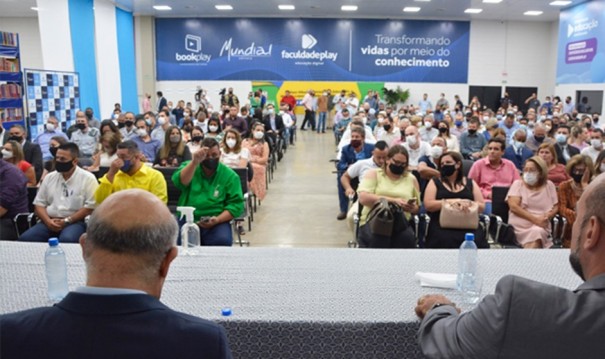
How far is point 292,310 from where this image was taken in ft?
6.55

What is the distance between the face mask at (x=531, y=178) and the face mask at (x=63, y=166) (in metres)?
3.87

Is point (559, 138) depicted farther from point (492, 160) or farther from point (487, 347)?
point (487, 347)

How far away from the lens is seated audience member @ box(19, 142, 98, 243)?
434cm

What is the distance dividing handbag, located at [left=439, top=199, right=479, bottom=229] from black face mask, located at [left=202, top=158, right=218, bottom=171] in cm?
189

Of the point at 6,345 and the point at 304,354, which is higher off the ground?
the point at 6,345

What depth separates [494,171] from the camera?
550cm

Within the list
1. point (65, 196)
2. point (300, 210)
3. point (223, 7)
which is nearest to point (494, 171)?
point (300, 210)

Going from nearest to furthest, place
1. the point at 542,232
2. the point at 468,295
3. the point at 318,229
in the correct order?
the point at 468,295 < the point at 542,232 < the point at 318,229

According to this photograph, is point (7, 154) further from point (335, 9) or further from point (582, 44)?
point (582, 44)

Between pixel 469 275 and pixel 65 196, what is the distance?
11.3 ft

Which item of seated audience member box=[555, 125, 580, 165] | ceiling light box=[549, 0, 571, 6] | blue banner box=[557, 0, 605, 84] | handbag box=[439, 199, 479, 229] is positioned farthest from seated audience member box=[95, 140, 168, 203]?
ceiling light box=[549, 0, 571, 6]

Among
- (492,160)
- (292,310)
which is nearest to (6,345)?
(292,310)

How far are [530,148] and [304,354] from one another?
716cm

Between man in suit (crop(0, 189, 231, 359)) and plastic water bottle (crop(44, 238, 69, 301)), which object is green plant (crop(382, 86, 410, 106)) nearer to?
plastic water bottle (crop(44, 238, 69, 301))
